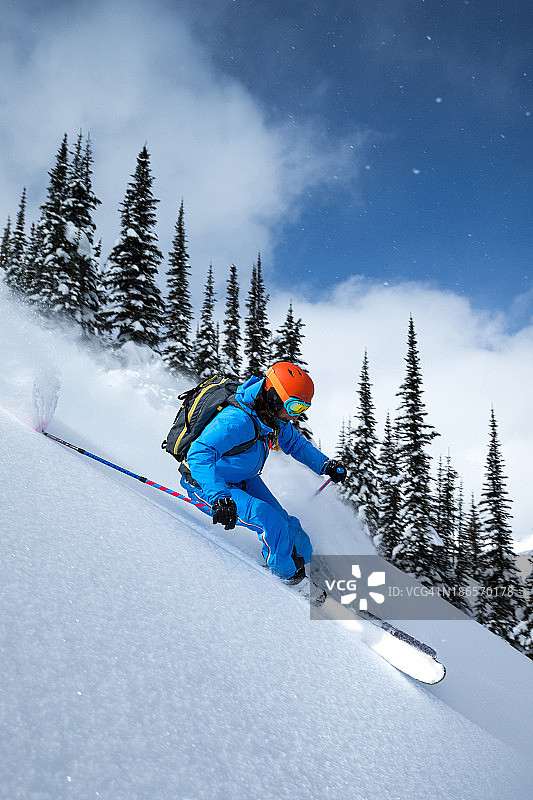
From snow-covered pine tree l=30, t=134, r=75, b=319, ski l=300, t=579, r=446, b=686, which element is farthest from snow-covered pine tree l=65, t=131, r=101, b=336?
ski l=300, t=579, r=446, b=686

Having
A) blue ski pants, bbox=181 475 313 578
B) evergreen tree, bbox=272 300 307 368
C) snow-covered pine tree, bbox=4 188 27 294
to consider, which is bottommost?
blue ski pants, bbox=181 475 313 578

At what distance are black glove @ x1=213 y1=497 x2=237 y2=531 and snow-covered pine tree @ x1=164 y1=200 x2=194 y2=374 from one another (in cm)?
2795

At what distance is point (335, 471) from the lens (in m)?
5.70

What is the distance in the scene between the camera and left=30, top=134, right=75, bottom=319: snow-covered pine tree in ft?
86.1

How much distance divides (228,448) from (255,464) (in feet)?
1.78

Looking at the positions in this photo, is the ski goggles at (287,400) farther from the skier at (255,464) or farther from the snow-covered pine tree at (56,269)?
the snow-covered pine tree at (56,269)

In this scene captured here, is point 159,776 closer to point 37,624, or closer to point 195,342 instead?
point 37,624

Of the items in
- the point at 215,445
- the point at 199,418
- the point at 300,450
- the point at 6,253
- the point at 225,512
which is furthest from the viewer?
the point at 6,253

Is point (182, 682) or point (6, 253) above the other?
point (6, 253)

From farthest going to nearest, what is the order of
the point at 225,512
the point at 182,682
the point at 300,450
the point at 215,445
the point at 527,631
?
1. the point at 527,631
2. the point at 300,450
3. the point at 215,445
4. the point at 225,512
5. the point at 182,682

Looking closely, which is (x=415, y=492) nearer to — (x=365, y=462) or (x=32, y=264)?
(x=365, y=462)

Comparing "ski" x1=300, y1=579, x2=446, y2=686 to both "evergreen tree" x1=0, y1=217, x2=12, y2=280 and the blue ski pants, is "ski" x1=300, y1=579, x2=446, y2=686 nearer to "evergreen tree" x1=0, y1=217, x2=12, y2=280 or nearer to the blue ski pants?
the blue ski pants

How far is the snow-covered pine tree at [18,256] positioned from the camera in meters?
37.0

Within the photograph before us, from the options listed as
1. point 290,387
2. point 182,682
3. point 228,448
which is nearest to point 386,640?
point 228,448
